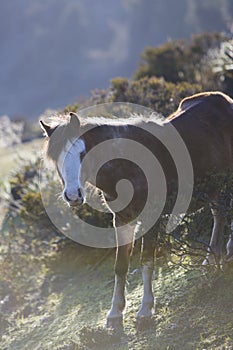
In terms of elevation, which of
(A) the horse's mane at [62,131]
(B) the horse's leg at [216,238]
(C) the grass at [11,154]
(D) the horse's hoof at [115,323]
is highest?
(C) the grass at [11,154]

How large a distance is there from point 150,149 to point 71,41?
73.8 meters

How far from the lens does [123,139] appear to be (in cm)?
583

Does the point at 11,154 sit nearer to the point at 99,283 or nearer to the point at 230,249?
the point at 99,283

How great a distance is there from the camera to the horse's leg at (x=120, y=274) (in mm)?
6074

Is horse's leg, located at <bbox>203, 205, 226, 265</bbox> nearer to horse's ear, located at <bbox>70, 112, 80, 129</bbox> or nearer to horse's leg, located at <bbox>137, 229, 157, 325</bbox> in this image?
horse's leg, located at <bbox>137, 229, 157, 325</bbox>

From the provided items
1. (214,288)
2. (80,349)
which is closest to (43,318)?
(80,349)

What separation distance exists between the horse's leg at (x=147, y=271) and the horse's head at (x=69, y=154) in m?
0.91

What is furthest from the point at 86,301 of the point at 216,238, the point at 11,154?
the point at 11,154

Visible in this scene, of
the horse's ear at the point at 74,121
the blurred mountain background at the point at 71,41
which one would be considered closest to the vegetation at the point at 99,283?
the horse's ear at the point at 74,121

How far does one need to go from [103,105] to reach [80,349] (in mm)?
5826

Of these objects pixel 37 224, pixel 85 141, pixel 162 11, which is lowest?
pixel 85 141

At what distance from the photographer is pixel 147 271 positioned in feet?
19.9

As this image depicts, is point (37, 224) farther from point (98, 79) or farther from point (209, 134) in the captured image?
point (98, 79)

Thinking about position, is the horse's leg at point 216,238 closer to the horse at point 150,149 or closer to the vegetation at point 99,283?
the horse at point 150,149
